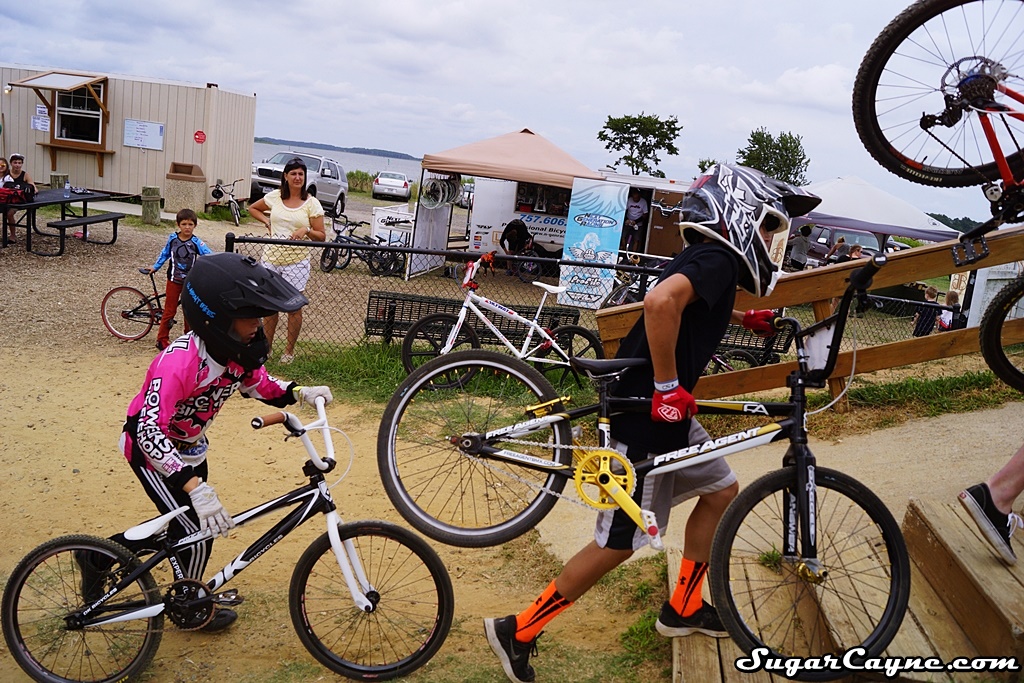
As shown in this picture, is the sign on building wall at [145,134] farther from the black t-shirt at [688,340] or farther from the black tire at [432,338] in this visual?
the black t-shirt at [688,340]

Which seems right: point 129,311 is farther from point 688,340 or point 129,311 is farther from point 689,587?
point 688,340

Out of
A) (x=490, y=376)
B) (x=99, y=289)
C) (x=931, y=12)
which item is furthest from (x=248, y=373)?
(x=99, y=289)

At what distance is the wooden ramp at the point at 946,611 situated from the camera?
305cm

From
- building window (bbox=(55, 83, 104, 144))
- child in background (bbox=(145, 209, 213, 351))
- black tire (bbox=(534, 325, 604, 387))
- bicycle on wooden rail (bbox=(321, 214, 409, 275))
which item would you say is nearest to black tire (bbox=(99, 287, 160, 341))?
child in background (bbox=(145, 209, 213, 351))

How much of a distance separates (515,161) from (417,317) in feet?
31.5

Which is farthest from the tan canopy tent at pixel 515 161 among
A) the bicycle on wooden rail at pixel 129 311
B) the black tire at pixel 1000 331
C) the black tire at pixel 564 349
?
the black tire at pixel 1000 331

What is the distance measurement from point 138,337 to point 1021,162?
844cm

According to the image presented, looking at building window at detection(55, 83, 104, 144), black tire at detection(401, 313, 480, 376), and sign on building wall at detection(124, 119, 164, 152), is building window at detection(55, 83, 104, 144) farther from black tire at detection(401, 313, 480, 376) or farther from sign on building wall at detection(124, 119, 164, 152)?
black tire at detection(401, 313, 480, 376)

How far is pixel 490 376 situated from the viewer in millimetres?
3834

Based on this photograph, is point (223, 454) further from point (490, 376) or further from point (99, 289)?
point (99, 289)

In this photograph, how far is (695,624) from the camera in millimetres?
3674

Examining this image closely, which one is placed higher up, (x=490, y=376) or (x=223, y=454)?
(x=490, y=376)

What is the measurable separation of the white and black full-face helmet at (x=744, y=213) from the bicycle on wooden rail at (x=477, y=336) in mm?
4464

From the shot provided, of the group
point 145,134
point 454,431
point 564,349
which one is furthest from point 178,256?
point 145,134
